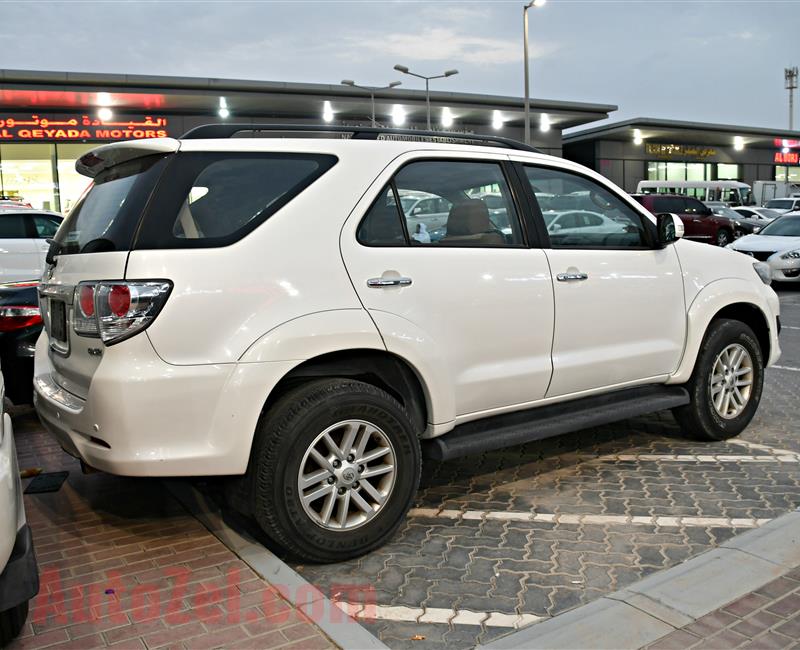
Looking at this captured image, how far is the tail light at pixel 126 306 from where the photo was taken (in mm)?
3279

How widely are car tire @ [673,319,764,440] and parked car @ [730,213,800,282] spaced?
10.6m

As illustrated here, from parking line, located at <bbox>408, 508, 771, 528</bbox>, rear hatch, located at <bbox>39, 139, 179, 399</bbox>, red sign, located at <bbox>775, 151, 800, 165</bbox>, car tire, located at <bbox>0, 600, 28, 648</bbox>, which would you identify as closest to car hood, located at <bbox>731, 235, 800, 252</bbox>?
parking line, located at <bbox>408, 508, 771, 528</bbox>

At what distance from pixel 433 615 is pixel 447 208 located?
207 cm

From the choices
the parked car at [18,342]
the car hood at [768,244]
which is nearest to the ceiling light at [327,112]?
the car hood at [768,244]

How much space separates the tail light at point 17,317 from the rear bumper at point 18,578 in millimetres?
3635

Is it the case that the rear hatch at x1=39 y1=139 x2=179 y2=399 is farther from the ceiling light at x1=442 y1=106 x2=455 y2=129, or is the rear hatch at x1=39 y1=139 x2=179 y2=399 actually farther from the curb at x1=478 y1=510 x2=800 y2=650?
the ceiling light at x1=442 y1=106 x2=455 y2=129

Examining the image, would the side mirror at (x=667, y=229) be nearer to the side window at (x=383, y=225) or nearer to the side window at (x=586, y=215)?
the side window at (x=586, y=215)

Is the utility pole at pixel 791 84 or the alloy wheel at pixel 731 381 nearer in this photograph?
the alloy wheel at pixel 731 381

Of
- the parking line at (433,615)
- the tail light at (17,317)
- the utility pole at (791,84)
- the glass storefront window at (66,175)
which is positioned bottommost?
the parking line at (433,615)

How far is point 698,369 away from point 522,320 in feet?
5.42

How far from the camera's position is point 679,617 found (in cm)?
304

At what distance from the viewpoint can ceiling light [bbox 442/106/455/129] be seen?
37625 millimetres

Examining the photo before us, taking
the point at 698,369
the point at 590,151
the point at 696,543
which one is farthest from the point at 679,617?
the point at 590,151

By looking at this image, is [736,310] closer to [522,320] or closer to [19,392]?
[522,320]
